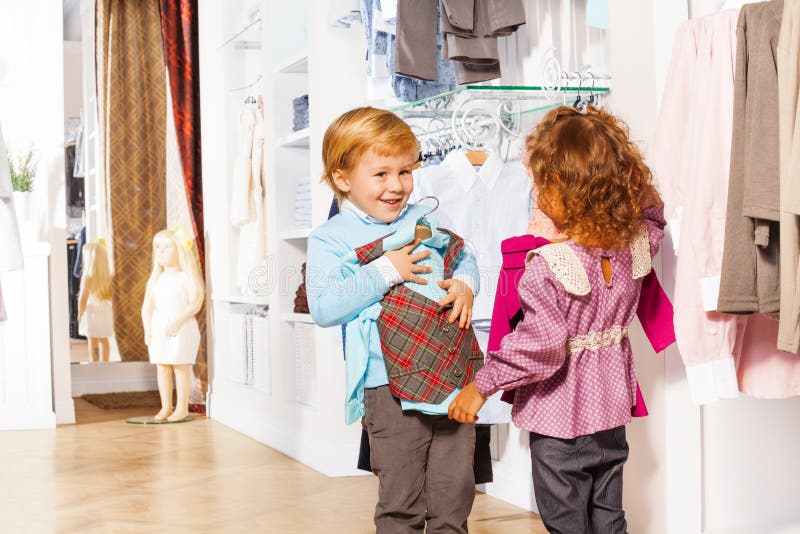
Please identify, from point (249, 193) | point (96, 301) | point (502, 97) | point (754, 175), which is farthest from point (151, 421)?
point (754, 175)

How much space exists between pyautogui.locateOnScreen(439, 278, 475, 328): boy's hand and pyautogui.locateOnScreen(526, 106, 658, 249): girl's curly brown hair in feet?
0.88

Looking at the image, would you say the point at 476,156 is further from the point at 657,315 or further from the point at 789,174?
the point at 789,174

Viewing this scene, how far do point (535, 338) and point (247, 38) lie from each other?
10.9ft

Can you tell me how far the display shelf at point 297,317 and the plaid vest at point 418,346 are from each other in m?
1.99

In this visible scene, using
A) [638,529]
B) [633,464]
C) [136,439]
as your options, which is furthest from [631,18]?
[136,439]

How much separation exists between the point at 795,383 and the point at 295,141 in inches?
98.8

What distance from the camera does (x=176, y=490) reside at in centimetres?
335

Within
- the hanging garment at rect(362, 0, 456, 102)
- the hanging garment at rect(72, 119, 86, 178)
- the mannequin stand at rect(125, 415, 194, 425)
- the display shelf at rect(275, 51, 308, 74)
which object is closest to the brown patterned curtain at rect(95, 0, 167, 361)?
the hanging garment at rect(72, 119, 86, 178)

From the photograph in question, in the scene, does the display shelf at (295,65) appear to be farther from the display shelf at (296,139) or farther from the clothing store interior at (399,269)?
the display shelf at (296,139)

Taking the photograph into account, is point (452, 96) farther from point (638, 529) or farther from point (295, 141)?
point (295, 141)

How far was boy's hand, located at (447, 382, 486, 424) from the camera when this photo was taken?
5.90 ft

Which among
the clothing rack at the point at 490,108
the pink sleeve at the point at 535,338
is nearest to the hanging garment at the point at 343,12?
the clothing rack at the point at 490,108

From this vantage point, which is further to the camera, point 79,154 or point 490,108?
point 79,154

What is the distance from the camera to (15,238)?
10.1 feet
